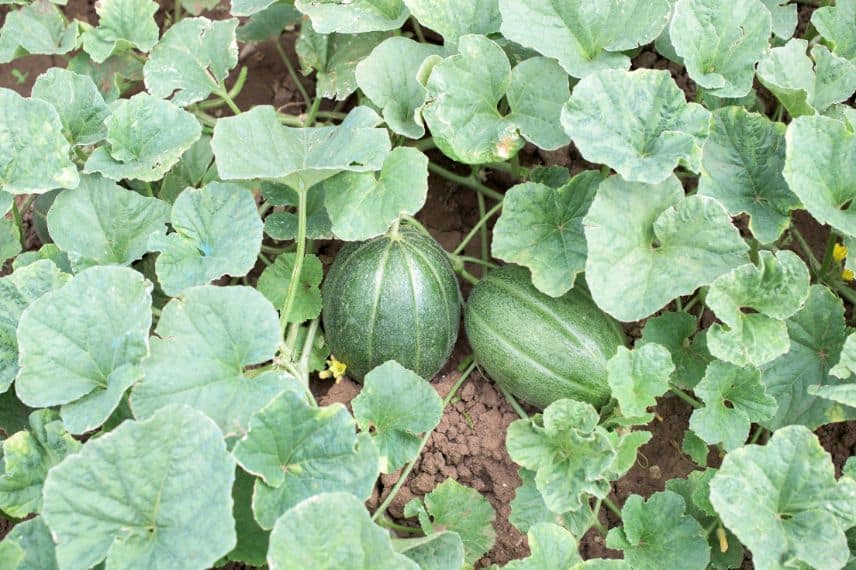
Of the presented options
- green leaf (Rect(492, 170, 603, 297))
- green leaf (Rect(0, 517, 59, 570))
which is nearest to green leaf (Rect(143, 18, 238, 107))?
green leaf (Rect(492, 170, 603, 297))

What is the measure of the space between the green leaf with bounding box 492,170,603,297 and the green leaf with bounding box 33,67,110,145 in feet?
4.27

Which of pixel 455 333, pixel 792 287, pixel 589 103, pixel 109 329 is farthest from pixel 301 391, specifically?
pixel 792 287

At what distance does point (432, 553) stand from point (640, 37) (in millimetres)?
1572

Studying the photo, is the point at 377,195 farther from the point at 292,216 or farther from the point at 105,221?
the point at 105,221

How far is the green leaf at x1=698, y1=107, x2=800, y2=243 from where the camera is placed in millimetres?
2357

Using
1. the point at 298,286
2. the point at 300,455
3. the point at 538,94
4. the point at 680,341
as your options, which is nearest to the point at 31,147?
the point at 298,286

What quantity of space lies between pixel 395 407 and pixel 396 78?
1.02m

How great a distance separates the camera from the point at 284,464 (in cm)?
197

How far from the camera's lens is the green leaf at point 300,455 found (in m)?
1.90

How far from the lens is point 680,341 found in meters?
2.47

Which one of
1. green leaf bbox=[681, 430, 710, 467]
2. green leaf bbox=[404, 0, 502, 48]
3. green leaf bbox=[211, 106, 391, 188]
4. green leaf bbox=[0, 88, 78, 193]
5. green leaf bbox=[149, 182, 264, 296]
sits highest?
green leaf bbox=[404, 0, 502, 48]

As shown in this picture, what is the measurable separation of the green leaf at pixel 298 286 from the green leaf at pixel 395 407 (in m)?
0.49

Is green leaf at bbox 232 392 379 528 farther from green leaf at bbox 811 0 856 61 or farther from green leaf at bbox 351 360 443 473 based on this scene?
green leaf at bbox 811 0 856 61

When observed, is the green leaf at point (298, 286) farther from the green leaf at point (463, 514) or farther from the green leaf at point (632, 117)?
the green leaf at point (632, 117)
